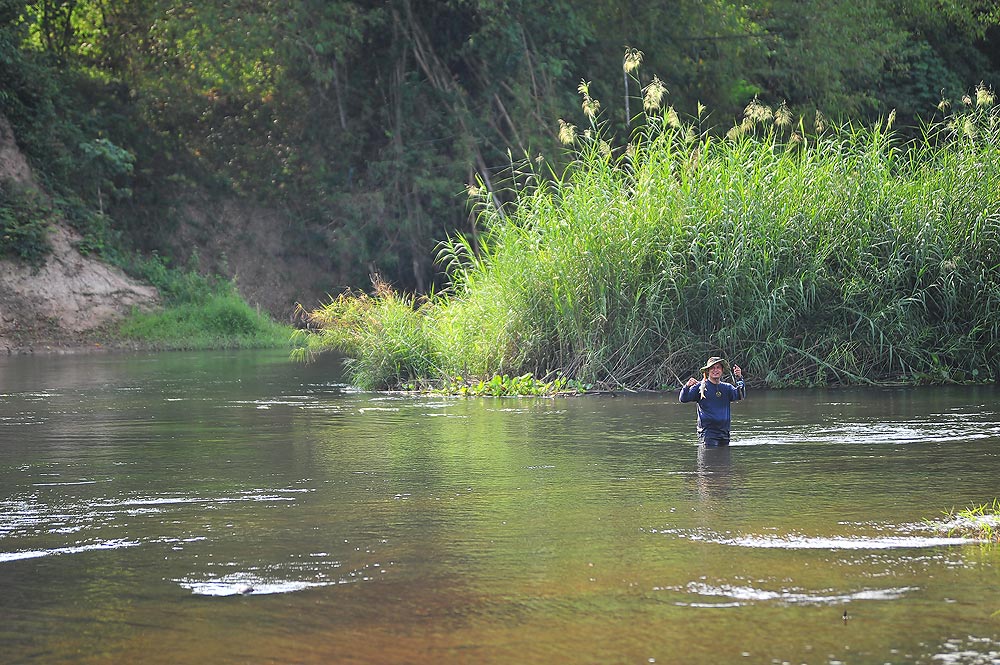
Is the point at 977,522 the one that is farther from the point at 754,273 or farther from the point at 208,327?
the point at 208,327

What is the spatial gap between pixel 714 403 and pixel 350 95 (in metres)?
31.2

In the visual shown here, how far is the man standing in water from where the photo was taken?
11.2 meters

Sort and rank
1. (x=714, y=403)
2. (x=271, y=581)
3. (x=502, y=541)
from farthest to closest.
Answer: (x=714, y=403), (x=502, y=541), (x=271, y=581)

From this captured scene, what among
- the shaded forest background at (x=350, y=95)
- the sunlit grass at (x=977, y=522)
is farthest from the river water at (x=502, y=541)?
the shaded forest background at (x=350, y=95)

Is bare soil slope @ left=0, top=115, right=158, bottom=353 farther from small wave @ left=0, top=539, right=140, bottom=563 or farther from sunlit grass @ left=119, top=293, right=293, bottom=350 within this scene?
small wave @ left=0, top=539, right=140, bottom=563

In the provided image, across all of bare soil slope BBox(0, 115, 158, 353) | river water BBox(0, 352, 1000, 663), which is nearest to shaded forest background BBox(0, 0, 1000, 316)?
bare soil slope BBox(0, 115, 158, 353)

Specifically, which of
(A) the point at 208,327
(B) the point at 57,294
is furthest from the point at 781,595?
(A) the point at 208,327

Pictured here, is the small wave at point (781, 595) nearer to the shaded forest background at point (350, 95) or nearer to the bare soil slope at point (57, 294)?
the bare soil slope at point (57, 294)

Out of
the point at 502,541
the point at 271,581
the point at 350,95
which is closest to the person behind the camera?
the point at 271,581

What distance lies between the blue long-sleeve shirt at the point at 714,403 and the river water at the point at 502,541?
21cm

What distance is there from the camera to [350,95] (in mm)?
40781

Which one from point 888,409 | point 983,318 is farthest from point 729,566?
point 983,318

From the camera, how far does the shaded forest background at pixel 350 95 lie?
36438 mm

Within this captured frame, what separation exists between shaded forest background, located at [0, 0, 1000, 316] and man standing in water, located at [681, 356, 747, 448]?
81.5 ft
